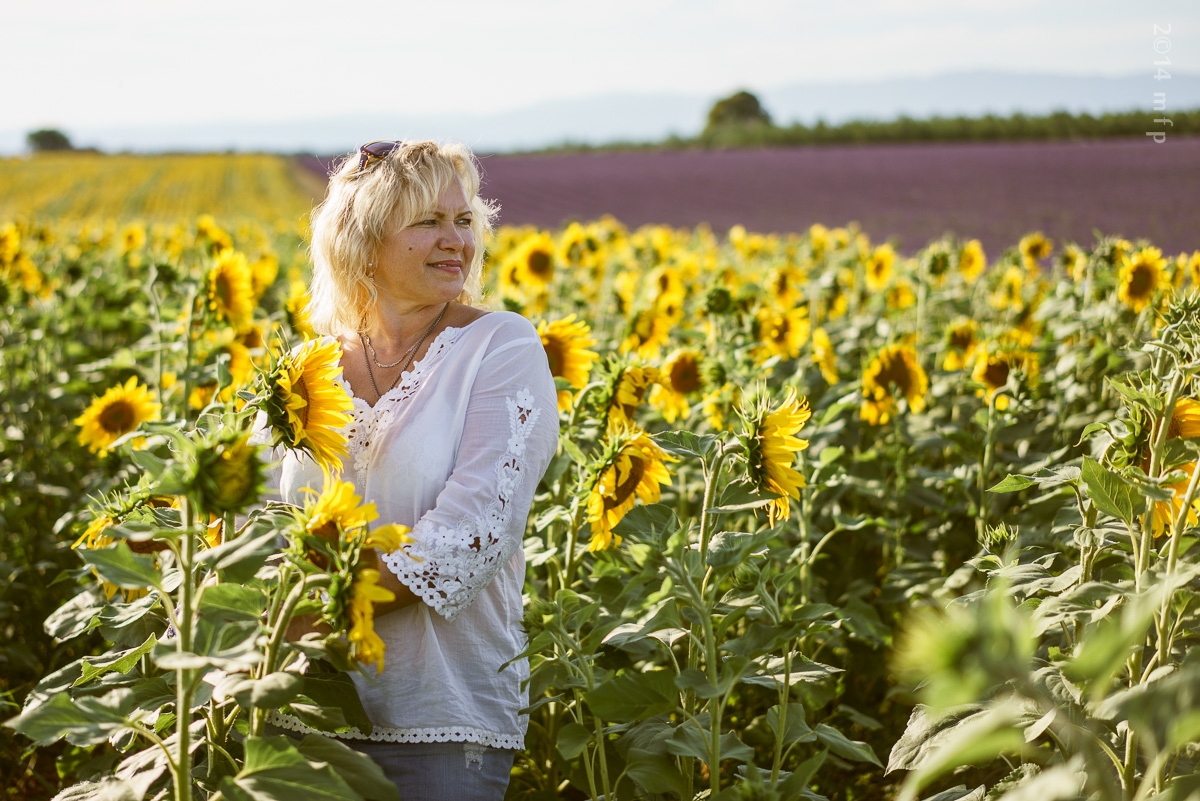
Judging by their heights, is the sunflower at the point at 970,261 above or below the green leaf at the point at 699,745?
above

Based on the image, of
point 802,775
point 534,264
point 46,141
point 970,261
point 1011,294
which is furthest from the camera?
point 46,141

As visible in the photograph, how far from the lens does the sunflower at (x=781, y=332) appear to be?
3785mm

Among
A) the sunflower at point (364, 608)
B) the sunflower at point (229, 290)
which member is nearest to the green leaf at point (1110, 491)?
the sunflower at point (364, 608)

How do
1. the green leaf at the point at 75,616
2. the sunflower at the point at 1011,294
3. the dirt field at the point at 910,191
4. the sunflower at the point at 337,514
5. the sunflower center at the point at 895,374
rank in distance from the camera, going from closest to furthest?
1. the sunflower at the point at 337,514
2. the green leaf at the point at 75,616
3. the sunflower center at the point at 895,374
4. the sunflower at the point at 1011,294
5. the dirt field at the point at 910,191

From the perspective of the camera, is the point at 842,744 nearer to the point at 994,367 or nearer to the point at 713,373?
the point at 713,373

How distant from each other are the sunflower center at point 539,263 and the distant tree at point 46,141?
219 feet

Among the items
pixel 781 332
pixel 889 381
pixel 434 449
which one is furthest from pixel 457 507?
pixel 781 332

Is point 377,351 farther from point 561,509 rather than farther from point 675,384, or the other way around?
point 675,384

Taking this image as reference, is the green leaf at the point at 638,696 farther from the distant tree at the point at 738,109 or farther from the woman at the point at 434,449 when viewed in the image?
the distant tree at the point at 738,109

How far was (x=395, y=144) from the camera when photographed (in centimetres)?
234

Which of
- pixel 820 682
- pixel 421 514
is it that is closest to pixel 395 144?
pixel 421 514

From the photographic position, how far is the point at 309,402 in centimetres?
167

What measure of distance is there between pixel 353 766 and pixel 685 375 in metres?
1.89

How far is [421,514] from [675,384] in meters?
1.26
